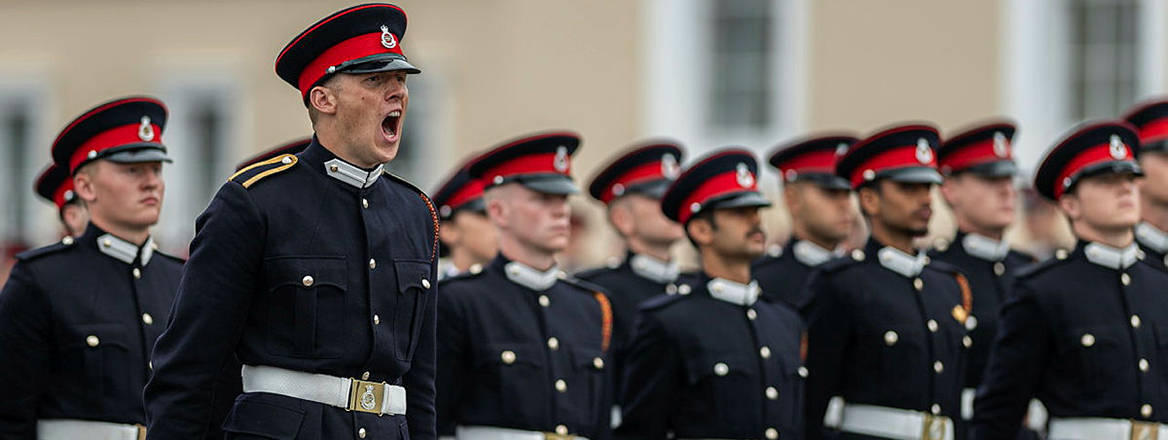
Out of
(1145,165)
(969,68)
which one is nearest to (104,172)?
(1145,165)

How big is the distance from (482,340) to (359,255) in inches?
80.6

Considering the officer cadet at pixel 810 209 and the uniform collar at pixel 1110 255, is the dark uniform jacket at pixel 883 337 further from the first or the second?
the officer cadet at pixel 810 209

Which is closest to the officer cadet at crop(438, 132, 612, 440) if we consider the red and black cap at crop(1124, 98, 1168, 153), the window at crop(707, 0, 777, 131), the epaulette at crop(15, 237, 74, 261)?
the epaulette at crop(15, 237, 74, 261)

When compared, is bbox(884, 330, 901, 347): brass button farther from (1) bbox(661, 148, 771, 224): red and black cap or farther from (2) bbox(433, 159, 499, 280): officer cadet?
(2) bbox(433, 159, 499, 280): officer cadet

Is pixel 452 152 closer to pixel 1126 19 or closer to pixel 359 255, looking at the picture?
pixel 1126 19

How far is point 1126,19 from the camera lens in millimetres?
17828

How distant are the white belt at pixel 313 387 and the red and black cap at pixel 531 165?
95.8 inches

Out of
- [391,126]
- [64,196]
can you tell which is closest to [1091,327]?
[391,126]

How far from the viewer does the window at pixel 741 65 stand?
766 inches

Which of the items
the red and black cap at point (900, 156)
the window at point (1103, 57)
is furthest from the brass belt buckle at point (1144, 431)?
the window at point (1103, 57)

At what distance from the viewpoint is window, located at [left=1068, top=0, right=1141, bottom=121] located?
17.8 meters

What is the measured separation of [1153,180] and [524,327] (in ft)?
8.89

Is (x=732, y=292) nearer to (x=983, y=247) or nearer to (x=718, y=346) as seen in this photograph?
(x=718, y=346)

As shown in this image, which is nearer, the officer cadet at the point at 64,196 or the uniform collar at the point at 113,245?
the uniform collar at the point at 113,245
